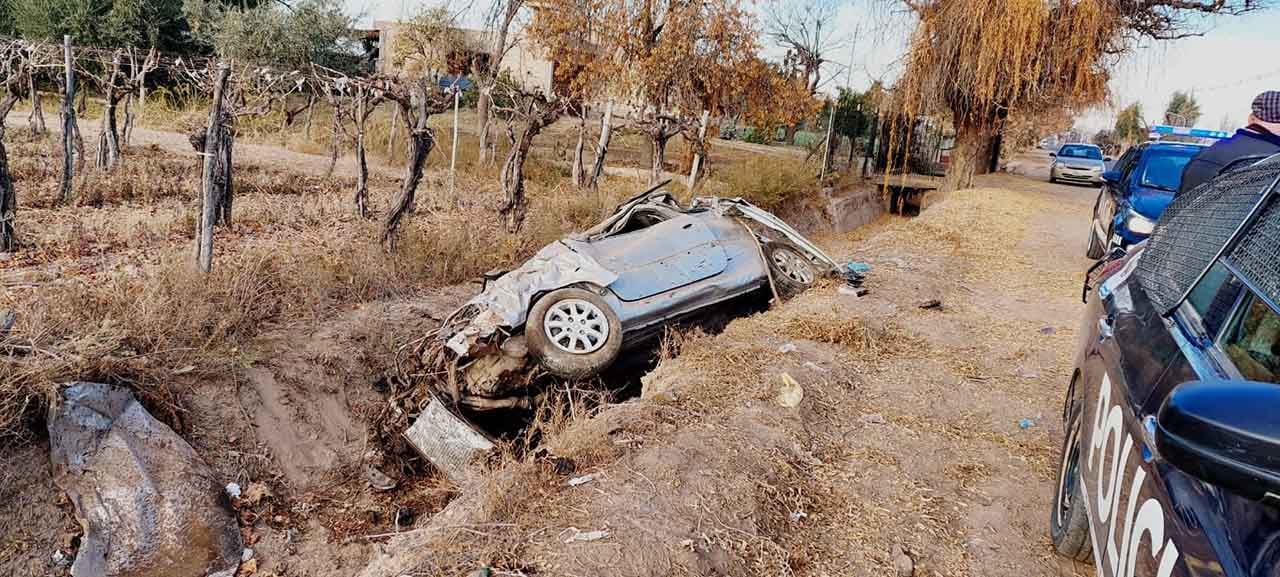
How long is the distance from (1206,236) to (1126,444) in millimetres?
1041

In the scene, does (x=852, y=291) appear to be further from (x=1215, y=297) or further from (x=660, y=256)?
(x=1215, y=297)

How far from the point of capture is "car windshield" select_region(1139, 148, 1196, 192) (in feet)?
30.0

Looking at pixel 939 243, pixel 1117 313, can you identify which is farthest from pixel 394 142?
pixel 1117 313

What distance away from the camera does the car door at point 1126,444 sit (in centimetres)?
190

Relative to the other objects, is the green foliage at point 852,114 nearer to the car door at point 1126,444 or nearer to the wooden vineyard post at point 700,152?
the wooden vineyard post at point 700,152

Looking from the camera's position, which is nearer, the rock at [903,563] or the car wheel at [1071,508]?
the car wheel at [1071,508]

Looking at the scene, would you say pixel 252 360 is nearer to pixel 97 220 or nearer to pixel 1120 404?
pixel 97 220

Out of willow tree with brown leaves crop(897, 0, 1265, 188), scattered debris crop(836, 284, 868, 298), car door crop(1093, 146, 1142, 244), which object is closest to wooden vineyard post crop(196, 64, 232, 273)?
scattered debris crop(836, 284, 868, 298)

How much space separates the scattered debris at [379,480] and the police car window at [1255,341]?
5.39 meters

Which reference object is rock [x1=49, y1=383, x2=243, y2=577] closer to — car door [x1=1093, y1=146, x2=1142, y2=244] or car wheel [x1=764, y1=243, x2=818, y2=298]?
car wheel [x1=764, y1=243, x2=818, y2=298]

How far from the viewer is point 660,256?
6.91 metres

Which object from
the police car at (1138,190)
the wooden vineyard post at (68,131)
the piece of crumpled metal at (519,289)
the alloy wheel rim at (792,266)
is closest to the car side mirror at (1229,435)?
the piece of crumpled metal at (519,289)

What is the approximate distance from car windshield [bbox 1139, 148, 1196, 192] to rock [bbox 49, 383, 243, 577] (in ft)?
33.1

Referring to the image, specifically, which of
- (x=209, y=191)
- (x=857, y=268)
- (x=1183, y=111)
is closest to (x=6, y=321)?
(x=209, y=191)
